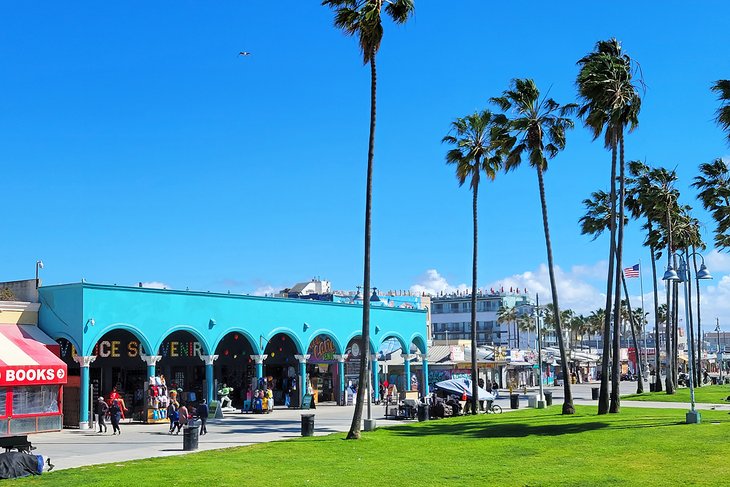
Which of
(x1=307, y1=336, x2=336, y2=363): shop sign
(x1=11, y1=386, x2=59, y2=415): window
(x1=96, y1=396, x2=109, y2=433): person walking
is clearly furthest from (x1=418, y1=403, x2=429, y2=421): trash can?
(x1=11, y1=386, x2=59, y2=415): window

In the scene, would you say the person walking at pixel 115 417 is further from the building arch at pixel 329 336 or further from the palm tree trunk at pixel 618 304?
the palm tree trunk at pixel 618 304

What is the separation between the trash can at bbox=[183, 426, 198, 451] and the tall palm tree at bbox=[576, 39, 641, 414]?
59.7ft

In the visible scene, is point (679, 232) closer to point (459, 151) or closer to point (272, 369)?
point (459, 151)

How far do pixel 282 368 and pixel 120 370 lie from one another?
11322 mm

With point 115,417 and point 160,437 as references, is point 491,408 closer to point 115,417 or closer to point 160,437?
point 160,437

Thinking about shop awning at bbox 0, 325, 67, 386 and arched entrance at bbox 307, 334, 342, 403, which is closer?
shop awning at bbox 0, 325, 67, 386

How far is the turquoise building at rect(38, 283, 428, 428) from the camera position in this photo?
114 ft

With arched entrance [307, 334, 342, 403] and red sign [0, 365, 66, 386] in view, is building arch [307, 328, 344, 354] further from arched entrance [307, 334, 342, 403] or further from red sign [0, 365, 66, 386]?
red sign [0, 365, 66, 386]

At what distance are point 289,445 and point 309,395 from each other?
62.6 ft

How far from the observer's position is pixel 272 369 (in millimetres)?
51594

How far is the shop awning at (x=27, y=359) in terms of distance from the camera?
31.4 metres

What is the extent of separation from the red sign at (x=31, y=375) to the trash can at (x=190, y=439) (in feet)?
31.6

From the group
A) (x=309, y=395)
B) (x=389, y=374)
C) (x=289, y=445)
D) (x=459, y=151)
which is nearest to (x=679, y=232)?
(x=389, y=374)

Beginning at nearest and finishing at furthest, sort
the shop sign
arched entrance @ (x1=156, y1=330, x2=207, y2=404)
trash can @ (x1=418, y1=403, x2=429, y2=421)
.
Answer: trash can @ (x1=418, y1=403, x2=429, y2=421), arched entrance @ (x1=156, y1=330, x2=207, y2=404), the shop sign
